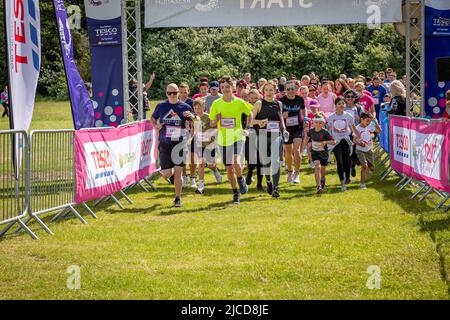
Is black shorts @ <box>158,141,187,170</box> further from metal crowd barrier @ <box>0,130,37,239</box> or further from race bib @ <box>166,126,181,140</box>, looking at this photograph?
metal crowd barrier @ <box>0,130,37,239</box>

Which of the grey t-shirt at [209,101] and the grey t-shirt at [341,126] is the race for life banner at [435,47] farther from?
the grey t-shirt at [209,101]

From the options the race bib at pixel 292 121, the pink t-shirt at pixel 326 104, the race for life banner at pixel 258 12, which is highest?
the race for life banner at pixel 258 12

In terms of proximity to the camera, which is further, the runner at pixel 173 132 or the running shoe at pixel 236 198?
the running shoe at pixel 236 198

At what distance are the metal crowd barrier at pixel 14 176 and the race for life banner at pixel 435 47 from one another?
8.68 meters

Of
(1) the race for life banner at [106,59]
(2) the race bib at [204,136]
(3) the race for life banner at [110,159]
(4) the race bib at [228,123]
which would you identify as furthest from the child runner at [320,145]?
(1) the race for life banner at [106,59]

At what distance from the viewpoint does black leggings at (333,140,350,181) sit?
14453mm

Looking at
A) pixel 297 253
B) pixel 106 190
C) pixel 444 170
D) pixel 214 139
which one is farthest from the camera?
pixel 214 139

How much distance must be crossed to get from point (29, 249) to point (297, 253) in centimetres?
321

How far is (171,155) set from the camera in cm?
1263

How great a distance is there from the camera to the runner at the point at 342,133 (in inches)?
570

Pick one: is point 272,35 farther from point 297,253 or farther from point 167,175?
point 297,253

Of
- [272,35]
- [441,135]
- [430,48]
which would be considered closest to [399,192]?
[441,135]

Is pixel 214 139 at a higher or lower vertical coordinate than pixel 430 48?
lower

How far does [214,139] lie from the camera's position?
15.2 metres
